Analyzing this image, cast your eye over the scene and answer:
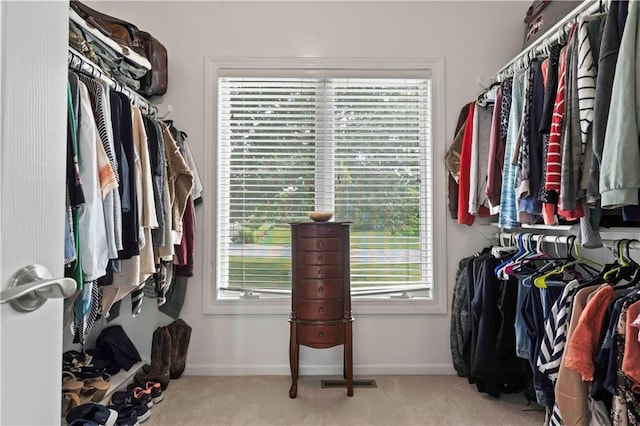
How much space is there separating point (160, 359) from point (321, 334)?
108 centimetres

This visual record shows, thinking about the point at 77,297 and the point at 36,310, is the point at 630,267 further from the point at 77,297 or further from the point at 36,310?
the point at 77,297

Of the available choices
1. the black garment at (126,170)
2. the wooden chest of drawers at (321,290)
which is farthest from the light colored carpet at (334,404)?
the black garment at (126,170)

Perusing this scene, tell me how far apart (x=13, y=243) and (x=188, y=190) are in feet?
6.19

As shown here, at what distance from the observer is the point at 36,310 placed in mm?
583

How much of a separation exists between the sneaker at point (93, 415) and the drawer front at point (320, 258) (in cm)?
117

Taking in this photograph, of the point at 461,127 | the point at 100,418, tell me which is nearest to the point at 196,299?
the point at 100,418

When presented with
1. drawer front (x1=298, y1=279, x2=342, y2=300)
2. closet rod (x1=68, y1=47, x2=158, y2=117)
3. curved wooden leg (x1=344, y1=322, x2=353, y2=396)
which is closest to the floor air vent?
curved wooden leg (x1=344, y1=322, x2=353, y2=396)

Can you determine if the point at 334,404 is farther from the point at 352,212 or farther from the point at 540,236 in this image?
the point at 540,236

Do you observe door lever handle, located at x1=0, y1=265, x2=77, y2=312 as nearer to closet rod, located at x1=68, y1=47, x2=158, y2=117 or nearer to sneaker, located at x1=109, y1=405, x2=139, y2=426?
closet rod, located at x1=68, y1=47, x2=158, y2=117

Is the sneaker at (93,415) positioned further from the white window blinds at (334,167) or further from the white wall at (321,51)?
the white window blinds at (334,167)

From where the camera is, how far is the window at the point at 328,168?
284cm

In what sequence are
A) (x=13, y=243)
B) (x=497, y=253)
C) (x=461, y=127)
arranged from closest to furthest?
1. (x=13, y=243)
2. (x=497, y=253)
3. (x=461, y=127)

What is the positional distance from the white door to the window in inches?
85.5

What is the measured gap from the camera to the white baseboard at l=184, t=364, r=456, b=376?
2742mm
